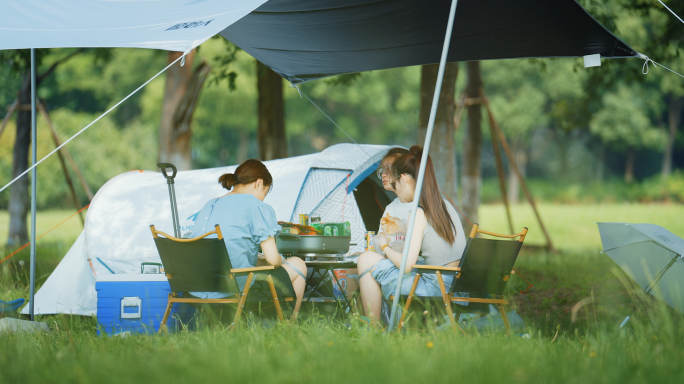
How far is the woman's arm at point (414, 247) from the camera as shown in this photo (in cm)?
313

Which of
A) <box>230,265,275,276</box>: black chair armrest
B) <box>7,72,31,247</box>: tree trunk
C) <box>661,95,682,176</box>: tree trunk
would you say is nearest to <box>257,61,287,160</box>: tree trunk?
<box>7,72,31,247</box>: tree trunk

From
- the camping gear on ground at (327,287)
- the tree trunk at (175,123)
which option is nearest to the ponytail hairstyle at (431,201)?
the camping gear on ground at (327,287)

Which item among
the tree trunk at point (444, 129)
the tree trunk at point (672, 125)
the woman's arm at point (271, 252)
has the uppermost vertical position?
the tree trunk at point (672, 125)

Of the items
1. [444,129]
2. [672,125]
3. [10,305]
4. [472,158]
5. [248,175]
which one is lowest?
[10,305]

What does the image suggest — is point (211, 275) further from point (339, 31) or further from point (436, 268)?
point (339, 31)

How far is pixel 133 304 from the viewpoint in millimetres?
3457

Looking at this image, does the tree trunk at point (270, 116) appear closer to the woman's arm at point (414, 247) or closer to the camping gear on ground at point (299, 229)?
the camping gear on ground at point (299, 229)

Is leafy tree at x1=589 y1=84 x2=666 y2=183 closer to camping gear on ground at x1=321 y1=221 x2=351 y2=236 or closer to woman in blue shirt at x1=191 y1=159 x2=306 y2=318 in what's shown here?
camping gear on ground at x1=321 y1=221 x2=351 y2=236

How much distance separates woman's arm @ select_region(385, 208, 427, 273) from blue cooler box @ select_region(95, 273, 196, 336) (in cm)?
122

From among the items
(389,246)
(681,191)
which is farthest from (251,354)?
(681,191)

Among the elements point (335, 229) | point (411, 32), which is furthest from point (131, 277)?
point (411, 32)

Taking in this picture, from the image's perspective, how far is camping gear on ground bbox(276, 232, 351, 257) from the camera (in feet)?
10.9

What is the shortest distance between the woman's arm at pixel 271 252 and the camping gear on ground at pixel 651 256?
183 cm

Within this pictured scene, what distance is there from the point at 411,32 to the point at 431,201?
1.41 metres
